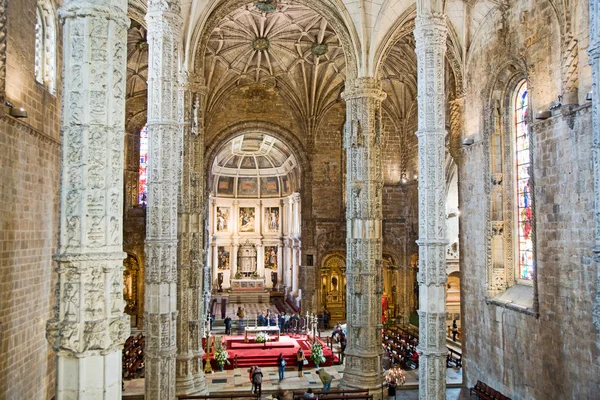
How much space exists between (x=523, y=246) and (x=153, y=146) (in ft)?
38.7

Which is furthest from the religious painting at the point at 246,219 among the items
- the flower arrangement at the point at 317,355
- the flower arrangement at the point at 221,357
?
the flower arrangement at the point at 221,357

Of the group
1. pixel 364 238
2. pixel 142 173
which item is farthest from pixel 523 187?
pixel 142 173

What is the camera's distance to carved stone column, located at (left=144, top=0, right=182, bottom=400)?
11.2 meters

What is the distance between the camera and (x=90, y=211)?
5.54 m

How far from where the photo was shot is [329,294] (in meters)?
31.8

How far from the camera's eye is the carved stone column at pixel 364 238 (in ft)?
57.2

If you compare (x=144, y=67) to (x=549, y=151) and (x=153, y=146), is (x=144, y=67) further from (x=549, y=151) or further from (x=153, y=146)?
(x=549, y=151)

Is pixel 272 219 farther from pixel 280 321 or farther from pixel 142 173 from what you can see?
pixel 280 321

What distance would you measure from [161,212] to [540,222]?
10241mm

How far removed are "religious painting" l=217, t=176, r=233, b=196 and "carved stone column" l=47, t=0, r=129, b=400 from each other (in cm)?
3608

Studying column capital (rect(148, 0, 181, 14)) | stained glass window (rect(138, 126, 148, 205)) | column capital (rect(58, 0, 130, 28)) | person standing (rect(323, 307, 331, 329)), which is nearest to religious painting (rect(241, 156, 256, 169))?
stained glass window (rect(138, 126, 148, 205))

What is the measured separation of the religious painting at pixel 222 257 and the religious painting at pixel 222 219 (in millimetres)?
1528

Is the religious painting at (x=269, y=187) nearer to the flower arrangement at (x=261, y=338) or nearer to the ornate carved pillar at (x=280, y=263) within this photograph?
the ornate carved pillar at (x=280, y=263)

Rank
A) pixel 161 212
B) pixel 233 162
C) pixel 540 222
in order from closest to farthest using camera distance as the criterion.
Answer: pixel 161 212 < pixel 540 222 < pixel 233 162
